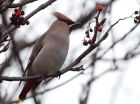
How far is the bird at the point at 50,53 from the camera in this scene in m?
3.72

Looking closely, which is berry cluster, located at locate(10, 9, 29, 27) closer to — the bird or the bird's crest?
the bird

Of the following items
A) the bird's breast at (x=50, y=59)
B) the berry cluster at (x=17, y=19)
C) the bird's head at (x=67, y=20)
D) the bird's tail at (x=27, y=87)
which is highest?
the berry cluster at (x=17, y=19)

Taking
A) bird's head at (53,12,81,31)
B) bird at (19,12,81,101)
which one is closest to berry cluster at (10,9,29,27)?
bird at (19,12,81,101)

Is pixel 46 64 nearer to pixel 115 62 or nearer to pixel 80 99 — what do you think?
pixel 80 99

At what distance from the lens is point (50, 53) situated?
3805 millimetres

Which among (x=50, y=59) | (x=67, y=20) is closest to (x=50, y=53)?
(x=50, y=59)

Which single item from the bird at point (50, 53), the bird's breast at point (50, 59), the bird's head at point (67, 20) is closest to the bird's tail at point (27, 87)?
the bird at point (50, 53)

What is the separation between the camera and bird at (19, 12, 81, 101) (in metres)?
3.72

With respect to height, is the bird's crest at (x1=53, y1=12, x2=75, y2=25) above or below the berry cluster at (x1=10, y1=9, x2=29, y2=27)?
below

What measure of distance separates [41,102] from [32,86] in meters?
0.35

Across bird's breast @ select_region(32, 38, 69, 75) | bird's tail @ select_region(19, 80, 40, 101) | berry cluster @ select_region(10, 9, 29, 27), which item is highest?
berry cluster @ select_region(10, 9, 29, 27)

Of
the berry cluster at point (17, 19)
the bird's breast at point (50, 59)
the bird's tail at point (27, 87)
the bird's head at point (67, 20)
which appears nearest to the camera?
the berry cluster at point (17, 19)

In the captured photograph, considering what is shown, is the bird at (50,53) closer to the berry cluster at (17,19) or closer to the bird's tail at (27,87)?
the bird's tail at (27,87)

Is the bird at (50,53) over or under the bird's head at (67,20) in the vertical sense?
under
